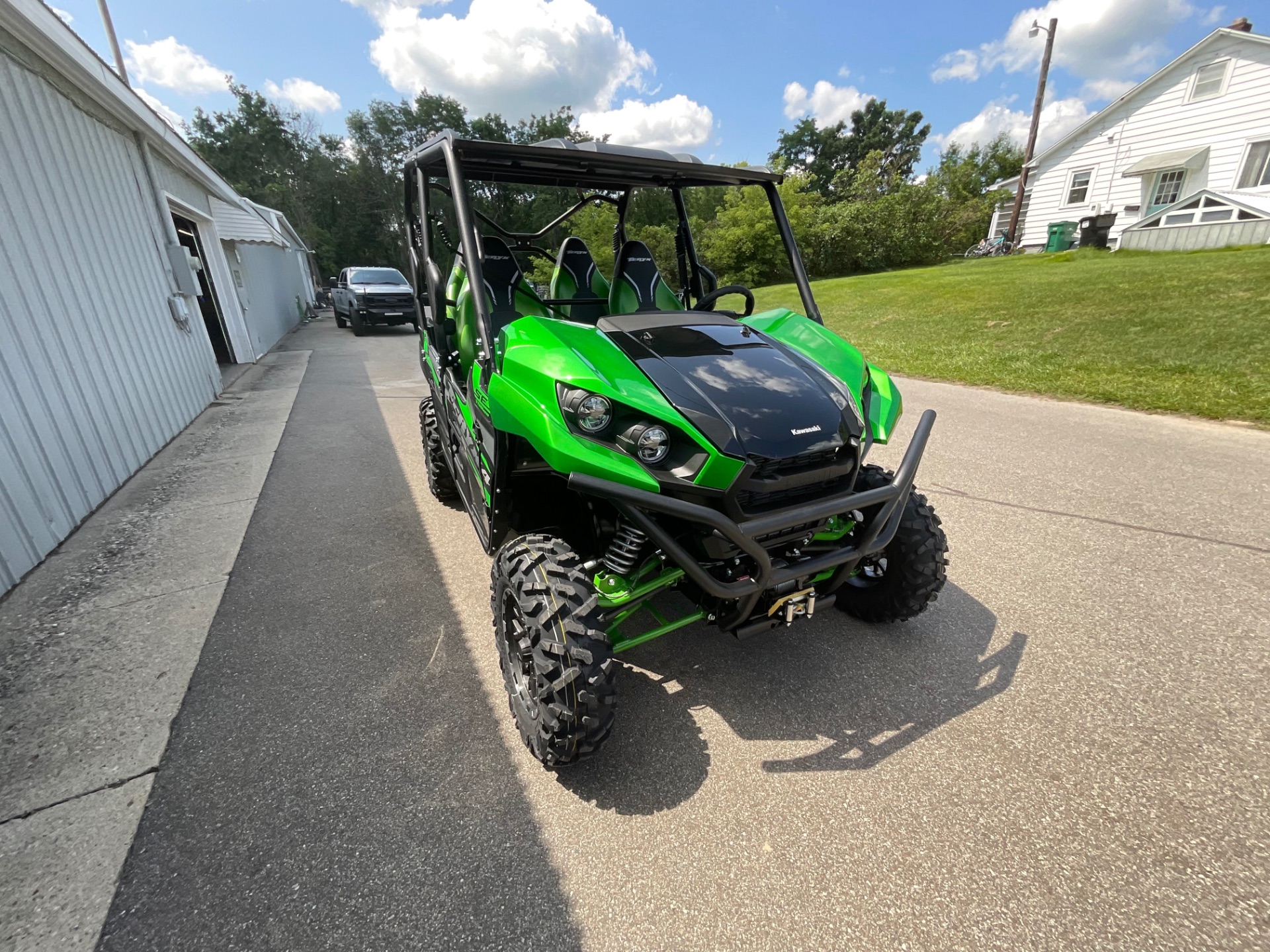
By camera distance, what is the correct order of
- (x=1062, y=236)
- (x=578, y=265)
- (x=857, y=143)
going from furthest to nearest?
(x=857, y=143)
(x=1062, y=236)
(x=578, y=265)

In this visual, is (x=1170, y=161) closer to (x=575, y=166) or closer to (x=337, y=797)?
(x=575, y=166)

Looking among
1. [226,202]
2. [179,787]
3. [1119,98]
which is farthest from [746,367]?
[1119,98]

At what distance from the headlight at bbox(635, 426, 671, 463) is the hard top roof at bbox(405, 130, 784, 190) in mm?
1357

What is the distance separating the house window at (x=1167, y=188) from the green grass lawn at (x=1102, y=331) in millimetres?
5696

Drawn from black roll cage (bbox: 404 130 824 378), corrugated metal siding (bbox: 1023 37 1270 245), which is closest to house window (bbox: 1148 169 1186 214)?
corrugated metal siding (bbox: 1023 37 1270 245)

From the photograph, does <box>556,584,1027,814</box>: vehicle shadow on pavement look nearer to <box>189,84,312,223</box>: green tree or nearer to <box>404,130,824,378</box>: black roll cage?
<box>404,130,824,378</box>: black roll cage

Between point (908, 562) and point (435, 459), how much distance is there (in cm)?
310

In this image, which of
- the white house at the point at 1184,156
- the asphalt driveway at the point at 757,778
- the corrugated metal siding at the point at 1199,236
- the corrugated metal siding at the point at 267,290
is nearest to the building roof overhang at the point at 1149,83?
the white house at the point at 1184,156

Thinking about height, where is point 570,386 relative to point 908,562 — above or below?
above

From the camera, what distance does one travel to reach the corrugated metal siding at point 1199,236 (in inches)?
509

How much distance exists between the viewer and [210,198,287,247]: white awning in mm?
10875

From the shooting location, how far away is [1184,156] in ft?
53.6

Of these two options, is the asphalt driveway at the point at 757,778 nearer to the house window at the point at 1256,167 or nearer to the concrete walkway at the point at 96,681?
the concrete walkway at the point at 96,681

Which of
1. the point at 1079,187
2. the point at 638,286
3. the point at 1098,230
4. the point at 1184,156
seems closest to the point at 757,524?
the point at 638,286
